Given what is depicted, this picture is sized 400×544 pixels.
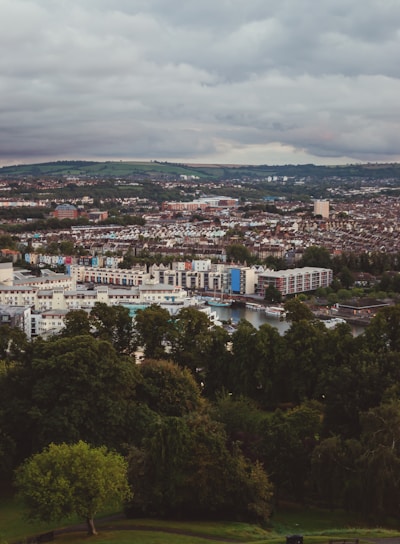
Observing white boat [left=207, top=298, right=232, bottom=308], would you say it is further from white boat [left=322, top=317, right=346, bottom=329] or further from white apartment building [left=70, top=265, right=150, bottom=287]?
white boat [left=322, top=317, right=346, bottom=329]

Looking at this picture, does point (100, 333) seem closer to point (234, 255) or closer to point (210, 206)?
point (234, 255)

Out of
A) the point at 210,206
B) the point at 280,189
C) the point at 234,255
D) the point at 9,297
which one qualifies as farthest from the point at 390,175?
the point at 9,297

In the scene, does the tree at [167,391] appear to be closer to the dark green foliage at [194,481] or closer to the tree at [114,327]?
the dark green foliage at [194,481]

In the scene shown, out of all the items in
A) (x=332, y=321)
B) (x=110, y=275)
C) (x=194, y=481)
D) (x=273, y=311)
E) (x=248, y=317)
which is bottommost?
(x=248, y=317)

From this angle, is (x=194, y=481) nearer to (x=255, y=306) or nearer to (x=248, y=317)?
(x=248, y=317)

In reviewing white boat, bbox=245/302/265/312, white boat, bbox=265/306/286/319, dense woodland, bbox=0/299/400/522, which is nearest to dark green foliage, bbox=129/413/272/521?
dense woodland, bbox=0/299/400/522

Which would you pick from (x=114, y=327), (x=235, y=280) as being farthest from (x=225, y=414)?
(x=235, y=280)

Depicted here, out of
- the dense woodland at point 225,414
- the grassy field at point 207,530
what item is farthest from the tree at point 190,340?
the grassy field at point 207,530
